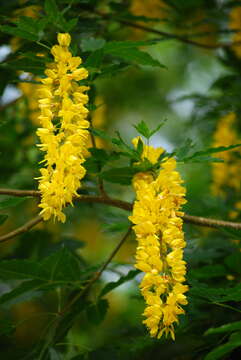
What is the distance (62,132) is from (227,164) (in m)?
2.13

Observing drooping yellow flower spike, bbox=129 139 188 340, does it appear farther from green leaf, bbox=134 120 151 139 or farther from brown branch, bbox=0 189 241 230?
brown branch, bbox=0 189 241 230

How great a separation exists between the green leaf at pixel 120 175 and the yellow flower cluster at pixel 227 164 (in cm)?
160

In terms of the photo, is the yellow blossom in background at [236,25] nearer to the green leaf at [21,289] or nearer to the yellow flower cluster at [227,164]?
the yellow flower cluster at [227,164]

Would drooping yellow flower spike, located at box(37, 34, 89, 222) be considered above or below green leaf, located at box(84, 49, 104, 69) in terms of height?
below

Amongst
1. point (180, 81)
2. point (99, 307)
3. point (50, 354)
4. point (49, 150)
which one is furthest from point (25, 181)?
point (180, 81)

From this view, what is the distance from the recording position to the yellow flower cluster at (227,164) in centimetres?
370

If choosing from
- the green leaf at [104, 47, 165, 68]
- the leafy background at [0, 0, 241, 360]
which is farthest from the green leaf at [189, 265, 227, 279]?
the green leaf at [104, 47, 165, 68]

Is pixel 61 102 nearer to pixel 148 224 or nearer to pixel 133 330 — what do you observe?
pixel 148 224

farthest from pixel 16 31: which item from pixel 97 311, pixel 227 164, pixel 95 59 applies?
pixel 227 164

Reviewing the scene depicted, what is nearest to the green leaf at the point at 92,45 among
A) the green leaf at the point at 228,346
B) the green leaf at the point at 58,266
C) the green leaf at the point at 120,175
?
the green leaf at the point at 120,175

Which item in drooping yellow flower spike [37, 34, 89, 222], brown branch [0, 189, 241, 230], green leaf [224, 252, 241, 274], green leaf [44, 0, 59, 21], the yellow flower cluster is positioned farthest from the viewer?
the yellow flower cluster

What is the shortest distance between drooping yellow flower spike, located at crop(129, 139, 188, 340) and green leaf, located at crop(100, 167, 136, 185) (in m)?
0.26

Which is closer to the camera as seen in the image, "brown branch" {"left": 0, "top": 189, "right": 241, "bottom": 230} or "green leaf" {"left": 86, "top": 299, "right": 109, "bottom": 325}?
"brown branch" {"left": 0, "top": 189, "right": 241, "bottom": 230}

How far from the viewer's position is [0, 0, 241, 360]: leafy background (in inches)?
83.3
